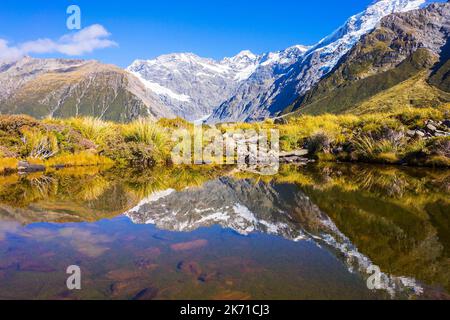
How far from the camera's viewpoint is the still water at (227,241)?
550 cm

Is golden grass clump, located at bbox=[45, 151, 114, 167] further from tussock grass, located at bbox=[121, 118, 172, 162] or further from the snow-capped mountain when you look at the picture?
the snow-capped mountain

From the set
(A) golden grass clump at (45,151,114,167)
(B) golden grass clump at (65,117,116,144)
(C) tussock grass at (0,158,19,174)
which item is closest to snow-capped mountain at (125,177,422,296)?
(C) tussock grass at (0,158,19,174)

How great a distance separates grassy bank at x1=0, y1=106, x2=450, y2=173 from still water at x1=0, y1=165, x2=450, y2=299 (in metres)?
8.60

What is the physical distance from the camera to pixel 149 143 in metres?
25.3

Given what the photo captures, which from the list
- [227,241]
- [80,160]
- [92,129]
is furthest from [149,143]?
[227,241]

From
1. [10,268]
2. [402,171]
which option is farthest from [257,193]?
[402,171]

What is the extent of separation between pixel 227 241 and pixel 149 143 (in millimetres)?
18294

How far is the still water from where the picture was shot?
5504 mm

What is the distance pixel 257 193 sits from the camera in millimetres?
13484

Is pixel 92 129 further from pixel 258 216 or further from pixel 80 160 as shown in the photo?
pixel 258 216

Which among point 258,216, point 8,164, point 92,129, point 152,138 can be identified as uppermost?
point 92,129

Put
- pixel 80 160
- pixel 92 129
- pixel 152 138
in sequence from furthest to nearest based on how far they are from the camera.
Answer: pixel 92 129
pixel 152 138
pixel 80 160

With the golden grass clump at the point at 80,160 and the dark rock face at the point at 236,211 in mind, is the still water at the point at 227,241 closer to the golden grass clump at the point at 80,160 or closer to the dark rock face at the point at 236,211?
the dark rock face at the point at 236,211

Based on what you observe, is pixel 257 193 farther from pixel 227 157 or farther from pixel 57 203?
pixel 227 157
